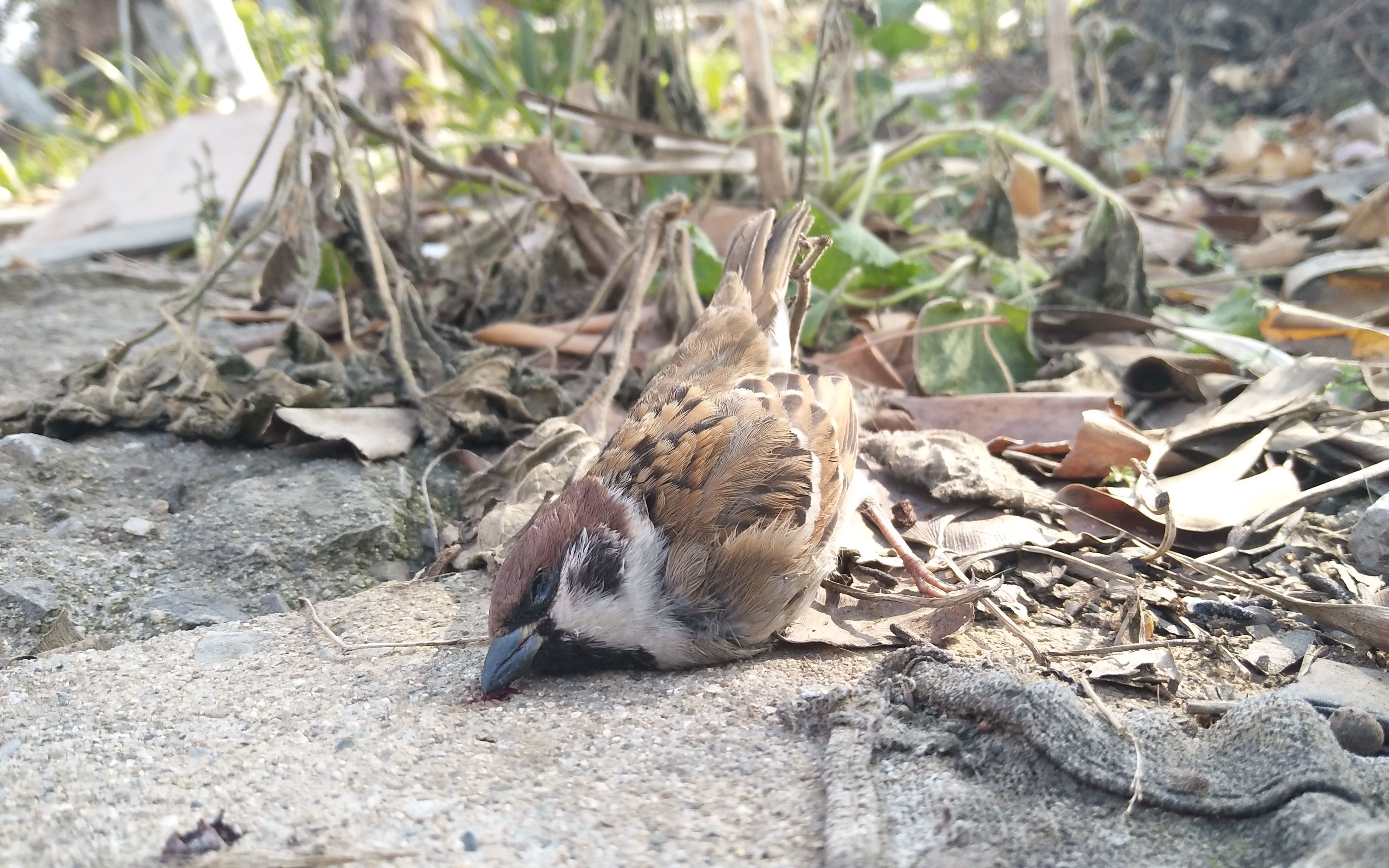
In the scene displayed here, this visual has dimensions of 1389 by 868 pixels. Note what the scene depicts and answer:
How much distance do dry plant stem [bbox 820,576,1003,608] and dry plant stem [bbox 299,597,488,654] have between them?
785 millimetres

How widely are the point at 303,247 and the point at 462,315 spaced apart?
29.7 inches

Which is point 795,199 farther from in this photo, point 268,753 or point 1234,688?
point 268,753

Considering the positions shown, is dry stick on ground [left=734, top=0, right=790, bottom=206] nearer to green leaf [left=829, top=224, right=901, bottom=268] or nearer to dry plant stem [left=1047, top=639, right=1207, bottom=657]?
green leaf [left=829, top=224, right=901, bottom=268]

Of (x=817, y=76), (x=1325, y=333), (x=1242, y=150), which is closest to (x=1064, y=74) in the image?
(x=1242, y=150)

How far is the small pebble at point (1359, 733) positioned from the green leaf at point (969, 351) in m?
1.66

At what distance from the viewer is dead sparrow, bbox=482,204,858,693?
2064 mm

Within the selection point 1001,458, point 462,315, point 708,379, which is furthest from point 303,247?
point 1001,458

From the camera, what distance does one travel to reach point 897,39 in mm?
4906

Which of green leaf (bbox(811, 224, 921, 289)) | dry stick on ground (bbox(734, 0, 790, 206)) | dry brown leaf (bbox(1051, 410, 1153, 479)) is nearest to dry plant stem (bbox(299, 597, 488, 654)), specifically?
dry brown leaf (bbox(1051, 410, 1153, 479))

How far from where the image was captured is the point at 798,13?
12.1m

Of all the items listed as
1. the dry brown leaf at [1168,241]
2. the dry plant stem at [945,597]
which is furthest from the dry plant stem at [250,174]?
the dry brown leaf at [1168,241]

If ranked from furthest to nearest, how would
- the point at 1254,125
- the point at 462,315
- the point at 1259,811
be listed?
1. the point at 1254,125
2. the point at 462,315
3. the point at 1259,811

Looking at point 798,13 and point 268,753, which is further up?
point 798,13

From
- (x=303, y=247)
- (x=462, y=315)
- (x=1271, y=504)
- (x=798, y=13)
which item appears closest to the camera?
(x=1271, y=504)
